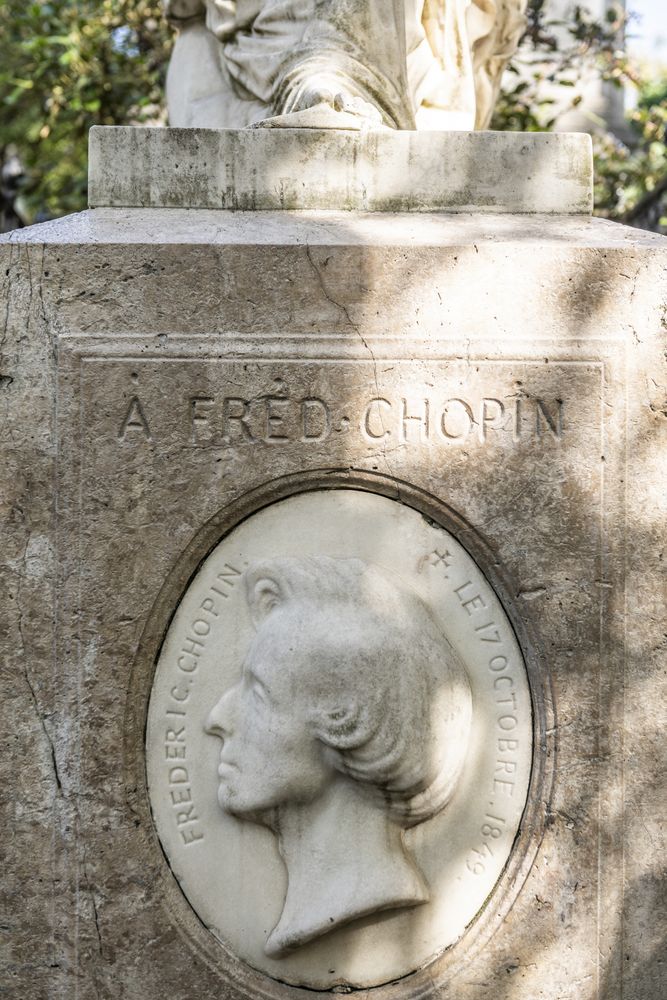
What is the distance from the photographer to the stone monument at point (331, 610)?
9.44ft

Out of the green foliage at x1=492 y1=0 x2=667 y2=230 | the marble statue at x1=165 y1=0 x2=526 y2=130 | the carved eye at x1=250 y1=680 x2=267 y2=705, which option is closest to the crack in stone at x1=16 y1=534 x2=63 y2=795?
the carved eye at x1=250 y1=680 x2=267 y2=705

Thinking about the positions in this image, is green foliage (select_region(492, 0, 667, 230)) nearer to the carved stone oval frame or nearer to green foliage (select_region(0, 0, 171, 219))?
green foliage (select_region(0, 0, 171, 219))

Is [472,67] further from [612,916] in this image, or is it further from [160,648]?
[612,916]

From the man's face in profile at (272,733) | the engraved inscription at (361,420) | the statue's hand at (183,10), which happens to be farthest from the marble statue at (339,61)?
the man's face in profile at (272,733)

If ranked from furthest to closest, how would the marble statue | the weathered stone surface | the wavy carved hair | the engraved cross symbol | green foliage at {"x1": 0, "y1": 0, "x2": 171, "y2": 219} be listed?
green foliage at {"x1": 0, "y1": 0, "x2": 171, "y2": 219}
the marble statue
the weathered stone surface
the engraved cross symbol
the wavy carved hair

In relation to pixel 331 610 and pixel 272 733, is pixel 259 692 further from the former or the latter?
pixel 331 610

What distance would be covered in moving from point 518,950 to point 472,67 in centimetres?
276

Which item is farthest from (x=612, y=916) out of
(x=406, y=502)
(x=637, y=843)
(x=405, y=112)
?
(x=405, y=112)

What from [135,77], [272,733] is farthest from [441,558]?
[135,77]

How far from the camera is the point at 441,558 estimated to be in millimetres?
2967

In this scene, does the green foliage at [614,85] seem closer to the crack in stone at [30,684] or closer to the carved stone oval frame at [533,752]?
the carved stone oval frame at [533,752]

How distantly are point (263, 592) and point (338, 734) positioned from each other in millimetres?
356

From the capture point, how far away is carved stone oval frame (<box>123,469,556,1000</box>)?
290 cm

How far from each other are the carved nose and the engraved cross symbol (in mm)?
550
